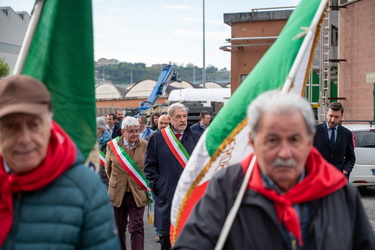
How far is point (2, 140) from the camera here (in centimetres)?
284

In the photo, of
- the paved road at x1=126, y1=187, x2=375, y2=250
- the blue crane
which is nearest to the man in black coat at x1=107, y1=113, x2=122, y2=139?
the paved road at x1=126, y1=187, x2=375, y2=250

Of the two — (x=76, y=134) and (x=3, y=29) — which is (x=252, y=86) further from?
(x=3, y=29)

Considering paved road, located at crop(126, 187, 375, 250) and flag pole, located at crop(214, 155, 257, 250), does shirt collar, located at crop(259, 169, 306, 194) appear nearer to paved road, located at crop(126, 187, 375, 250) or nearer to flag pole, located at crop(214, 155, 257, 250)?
flag pole, located at crop(214, 155, 257, 250)

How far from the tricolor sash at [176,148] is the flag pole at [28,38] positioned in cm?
414

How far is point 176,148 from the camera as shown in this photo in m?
7.77

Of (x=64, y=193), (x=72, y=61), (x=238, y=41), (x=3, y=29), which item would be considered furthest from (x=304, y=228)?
(x=3, y=29)

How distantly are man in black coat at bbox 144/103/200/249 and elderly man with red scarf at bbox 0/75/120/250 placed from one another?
4.72m

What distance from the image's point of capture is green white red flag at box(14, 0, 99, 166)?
362 centimetres

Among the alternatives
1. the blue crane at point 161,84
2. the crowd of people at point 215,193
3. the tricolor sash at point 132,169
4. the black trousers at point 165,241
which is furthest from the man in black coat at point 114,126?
the blue crane at point 161,84

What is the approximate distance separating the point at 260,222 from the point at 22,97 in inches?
46.1

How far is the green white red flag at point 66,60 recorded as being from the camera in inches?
142

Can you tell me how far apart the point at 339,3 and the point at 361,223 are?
64.0ft

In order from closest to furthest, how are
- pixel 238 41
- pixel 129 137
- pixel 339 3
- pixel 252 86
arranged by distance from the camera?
pixel 252 86 → pixel 129 137 → pixel 339 3 → pixel 238 41

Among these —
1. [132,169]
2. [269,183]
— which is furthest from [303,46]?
[132,169]
